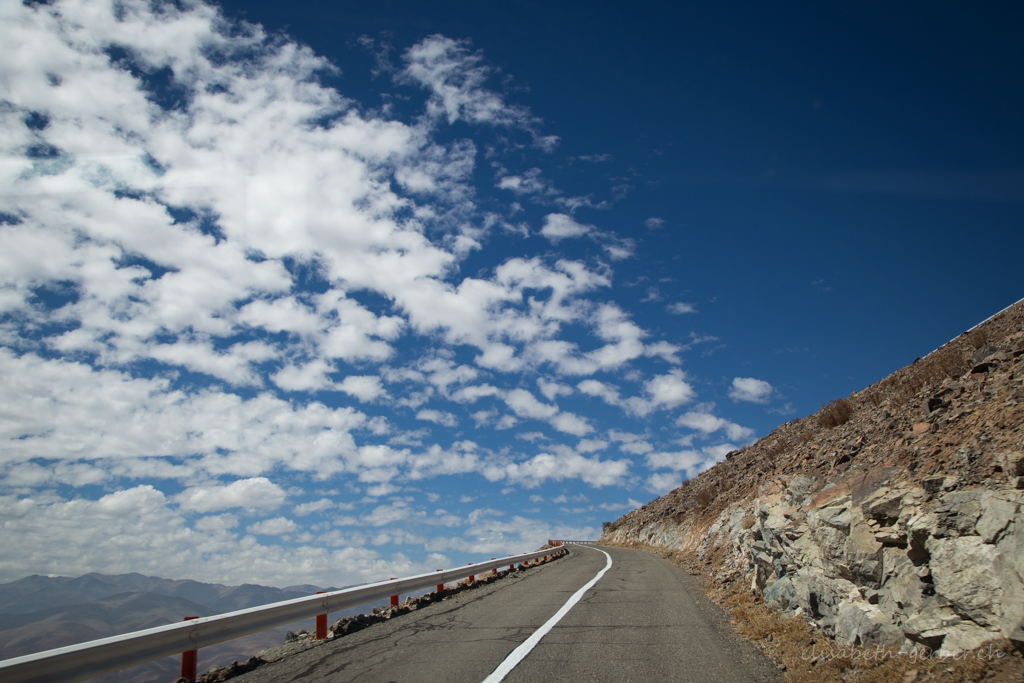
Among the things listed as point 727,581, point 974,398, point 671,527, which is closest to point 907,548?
point 974,398

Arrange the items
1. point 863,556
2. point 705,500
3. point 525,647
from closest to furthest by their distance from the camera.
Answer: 1. point 863,556
2. point 525,647
3. point 705,500

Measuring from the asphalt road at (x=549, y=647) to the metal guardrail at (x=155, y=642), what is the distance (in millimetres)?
671

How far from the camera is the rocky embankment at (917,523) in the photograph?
192 inches

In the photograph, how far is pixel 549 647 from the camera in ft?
22.8

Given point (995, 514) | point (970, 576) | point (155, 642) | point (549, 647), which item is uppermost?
point (995, 514)

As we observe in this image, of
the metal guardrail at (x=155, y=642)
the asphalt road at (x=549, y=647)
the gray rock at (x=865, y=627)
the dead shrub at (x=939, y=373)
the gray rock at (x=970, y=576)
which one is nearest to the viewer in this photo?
the gray rock at (x=970, y=576)

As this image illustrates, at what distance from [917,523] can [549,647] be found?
4638mm

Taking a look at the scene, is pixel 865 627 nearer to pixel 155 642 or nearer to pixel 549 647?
pixel 549 647

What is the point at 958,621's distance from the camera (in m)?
4.82

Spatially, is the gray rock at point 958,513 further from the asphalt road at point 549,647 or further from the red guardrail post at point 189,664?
the red guardrail post at point 189,664

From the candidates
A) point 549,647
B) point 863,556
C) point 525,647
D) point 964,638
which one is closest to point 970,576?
point 964,638

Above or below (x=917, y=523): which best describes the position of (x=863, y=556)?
below

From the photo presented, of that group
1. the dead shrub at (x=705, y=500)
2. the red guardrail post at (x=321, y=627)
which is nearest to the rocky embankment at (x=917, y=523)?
the red guardrail post at (x=321, y=627)

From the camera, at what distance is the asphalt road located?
19.4ft
